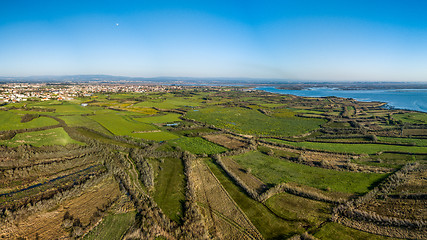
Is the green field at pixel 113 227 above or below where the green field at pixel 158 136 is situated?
below

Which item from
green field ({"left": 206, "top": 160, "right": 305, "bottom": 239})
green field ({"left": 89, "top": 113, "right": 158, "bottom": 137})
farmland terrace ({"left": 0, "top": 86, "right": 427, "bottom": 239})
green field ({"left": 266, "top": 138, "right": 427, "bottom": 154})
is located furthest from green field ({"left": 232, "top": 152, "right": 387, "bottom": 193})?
green field ({"left": 89, "top": 113, "right": 158, "bottom": 137})

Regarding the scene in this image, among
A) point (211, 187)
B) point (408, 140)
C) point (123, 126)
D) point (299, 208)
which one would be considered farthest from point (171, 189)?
point (408, 140)

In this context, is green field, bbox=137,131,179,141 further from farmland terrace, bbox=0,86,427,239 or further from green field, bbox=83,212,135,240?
green field, bbox=83,212,135,240

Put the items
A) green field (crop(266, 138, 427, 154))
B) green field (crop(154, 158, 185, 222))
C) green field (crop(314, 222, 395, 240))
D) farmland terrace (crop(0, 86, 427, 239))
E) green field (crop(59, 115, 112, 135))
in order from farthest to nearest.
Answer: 1. green field (crop(59, 115, 112, 135))
2. green field (crop(266, 138, 427, 154))
3. green field (crop(154, 158, 185, 222))
4. farmland terrace (crop(0, 86, 427, 239))
5. green field (crop(314, 222, 395, 240))

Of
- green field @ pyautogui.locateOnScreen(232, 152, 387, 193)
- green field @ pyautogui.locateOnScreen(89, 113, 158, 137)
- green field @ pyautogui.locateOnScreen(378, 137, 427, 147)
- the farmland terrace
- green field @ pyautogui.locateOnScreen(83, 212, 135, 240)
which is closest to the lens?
green field @ pyautogui.locateOnScreen(83, 212, 135, 240)

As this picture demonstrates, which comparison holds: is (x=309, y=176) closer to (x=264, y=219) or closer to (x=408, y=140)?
(x=264, y=219)

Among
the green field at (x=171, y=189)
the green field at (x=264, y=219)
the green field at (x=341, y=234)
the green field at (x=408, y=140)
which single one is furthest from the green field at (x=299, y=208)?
the green field at (x=408, y=140)

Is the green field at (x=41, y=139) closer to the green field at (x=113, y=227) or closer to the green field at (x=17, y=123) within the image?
the green field at (x=17, y=123)
